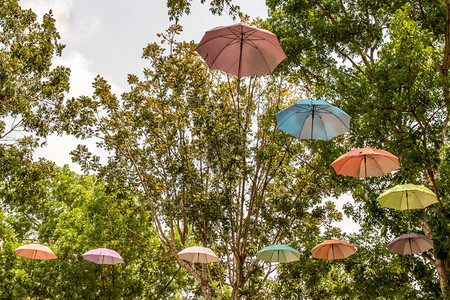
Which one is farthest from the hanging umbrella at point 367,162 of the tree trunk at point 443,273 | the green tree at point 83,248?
the green tree at point 83,248

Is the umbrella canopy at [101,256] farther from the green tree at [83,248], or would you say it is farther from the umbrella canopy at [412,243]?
the umbrella canopy at [412,243]

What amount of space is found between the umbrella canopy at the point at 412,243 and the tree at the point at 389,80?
0.21 meters

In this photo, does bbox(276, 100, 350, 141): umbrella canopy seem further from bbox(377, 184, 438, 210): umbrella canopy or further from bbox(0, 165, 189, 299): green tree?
bbox(0, 165, 189, 299): green tree

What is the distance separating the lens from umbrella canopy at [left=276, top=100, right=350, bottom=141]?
255 inches

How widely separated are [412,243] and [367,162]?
6.54 ft

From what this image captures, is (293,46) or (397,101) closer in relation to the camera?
(397,101)

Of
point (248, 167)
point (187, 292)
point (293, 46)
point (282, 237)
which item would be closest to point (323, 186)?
point (282, 237)

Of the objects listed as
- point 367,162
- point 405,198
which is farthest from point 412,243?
point 367,162

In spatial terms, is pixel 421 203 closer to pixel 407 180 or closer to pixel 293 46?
pixel 407 180

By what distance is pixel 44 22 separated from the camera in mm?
10703

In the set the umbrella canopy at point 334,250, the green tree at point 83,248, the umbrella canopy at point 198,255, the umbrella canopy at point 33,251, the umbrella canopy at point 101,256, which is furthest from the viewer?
the green tree at point 83,248

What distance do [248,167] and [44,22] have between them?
298 inches

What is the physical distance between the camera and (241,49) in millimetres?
5984

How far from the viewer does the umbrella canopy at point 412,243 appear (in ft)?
22.4
